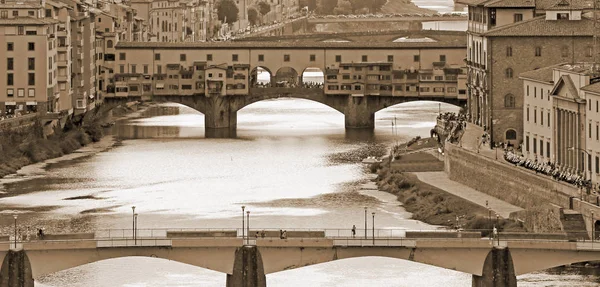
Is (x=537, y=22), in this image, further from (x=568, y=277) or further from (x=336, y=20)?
(x=336, y=20)

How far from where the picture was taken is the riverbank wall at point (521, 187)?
163 ft

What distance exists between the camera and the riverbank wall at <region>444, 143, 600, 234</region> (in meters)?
49.7

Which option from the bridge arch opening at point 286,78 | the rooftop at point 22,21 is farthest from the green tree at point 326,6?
the rooftop at point 22,21

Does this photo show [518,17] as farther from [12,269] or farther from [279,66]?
[12,269]

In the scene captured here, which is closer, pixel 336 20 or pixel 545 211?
pixel 545 211

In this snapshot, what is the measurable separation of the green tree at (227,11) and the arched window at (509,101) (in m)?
73.6

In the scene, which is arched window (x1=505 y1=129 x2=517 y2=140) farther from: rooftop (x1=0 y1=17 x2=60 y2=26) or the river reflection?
rooftop (x1=0 y1=17 x2=60 y2=26)

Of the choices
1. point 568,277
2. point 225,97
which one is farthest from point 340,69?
point 568,277

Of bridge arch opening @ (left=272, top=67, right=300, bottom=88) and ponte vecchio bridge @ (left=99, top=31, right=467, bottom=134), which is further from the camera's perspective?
bridge arch opening @ (left=272, top=67, right=300, bottom=88)

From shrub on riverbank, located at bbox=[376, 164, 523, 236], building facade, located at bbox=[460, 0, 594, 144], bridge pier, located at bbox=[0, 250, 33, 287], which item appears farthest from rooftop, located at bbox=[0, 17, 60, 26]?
bridge pier, located at bbox=[0, 250, 33, 287]

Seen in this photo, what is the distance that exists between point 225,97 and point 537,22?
2234cm

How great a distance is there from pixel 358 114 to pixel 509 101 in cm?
1877

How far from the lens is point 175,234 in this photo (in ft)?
144

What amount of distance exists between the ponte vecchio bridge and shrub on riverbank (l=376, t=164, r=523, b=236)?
1956 cm
